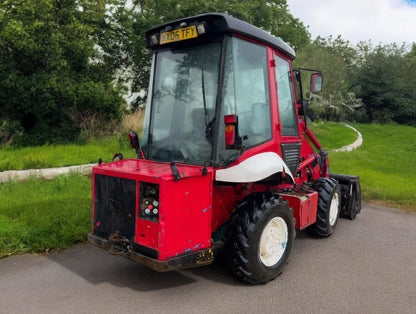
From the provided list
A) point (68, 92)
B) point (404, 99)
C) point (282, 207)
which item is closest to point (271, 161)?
point (282, 207)

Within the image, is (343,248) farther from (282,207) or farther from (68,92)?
(68,92)

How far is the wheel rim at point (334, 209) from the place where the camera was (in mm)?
5570

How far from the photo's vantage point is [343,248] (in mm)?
5000

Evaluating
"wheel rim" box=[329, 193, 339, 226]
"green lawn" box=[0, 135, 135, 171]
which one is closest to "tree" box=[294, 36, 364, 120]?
"green lawn" box=[0, 135, 135, 171]

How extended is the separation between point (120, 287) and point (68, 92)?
10.2 m

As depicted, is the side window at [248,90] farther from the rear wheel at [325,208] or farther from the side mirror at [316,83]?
the rear wheel at [325,208]

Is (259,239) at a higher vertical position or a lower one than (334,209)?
higher

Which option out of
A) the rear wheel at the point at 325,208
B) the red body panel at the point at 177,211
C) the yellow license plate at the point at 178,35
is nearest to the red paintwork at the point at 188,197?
the red body panel at the point at 177,211

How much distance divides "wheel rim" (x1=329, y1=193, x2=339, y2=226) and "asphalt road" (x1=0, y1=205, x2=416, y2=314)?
66 cm

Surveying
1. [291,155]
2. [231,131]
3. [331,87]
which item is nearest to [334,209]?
[291,155]

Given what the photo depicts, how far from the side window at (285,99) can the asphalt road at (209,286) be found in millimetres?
1573

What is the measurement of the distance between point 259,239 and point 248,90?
1.53 meters

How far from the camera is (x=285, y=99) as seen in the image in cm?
464

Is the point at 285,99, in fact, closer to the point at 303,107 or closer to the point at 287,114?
the point at 287,114
